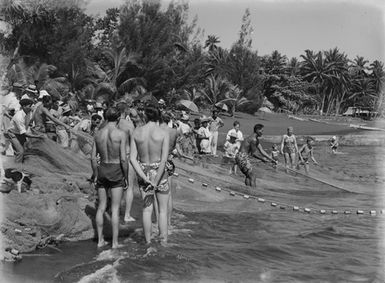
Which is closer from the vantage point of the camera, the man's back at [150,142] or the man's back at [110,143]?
the man's back at [110,143]

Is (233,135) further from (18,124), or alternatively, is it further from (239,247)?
(239,247)

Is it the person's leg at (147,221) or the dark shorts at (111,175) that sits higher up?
the dark shorts at (111,175)

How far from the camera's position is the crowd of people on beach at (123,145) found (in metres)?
6.64

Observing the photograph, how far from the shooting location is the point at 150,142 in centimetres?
670

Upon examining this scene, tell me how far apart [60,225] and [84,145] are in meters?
4.20

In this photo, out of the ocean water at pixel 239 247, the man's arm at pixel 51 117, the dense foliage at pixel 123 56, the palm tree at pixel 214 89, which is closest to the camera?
the ocean water at pixel 239 247

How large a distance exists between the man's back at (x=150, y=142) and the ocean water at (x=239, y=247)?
1.11 meters

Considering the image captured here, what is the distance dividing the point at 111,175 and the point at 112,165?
0.12 m

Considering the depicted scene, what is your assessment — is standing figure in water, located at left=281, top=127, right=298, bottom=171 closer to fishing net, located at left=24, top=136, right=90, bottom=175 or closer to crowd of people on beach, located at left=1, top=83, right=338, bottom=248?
crowd of people on beach, located at left=1, top=83, right=338, bottom=248

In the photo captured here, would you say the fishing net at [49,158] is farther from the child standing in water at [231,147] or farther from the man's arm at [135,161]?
the child standing in water at [231,147]

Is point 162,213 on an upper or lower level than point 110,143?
lower

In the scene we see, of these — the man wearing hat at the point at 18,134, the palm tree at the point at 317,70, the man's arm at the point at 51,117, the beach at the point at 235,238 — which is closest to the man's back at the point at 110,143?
the beach at the point at 235,238

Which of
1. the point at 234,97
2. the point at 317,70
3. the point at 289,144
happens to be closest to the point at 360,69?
the point at 317,70

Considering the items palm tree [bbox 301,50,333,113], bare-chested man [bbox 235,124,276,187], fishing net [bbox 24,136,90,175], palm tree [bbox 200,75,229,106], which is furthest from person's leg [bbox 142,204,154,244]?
palm tree [bbox 301,50,333,113]
